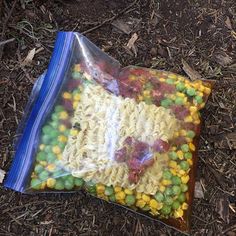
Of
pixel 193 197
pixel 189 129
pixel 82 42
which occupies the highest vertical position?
pixel 82 42

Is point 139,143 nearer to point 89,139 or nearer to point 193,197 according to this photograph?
point 89,139

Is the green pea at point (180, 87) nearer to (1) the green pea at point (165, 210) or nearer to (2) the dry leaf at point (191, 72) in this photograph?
(2) the dry leaf at point (191, 72)

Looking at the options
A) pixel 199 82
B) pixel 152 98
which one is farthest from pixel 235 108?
pixel 152 98

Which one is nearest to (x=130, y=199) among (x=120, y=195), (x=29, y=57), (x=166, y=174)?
(x=120, y=195)

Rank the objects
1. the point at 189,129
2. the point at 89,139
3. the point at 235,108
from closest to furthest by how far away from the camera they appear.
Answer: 1. the point at 89,139
2. the point at 189,129
3. the point at 235,108

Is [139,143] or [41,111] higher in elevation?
[41,111]

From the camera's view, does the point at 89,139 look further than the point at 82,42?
No

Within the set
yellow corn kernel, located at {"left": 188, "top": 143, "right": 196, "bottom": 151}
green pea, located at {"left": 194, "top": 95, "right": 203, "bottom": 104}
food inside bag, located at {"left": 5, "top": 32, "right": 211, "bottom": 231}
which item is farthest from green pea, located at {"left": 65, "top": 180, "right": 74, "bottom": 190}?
green pea, located at {"left": 194, "top": 95, "right": 203, "bottom": 104}
